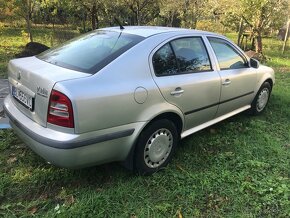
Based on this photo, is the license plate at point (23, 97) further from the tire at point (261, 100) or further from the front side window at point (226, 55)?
the tire at point (261, 100)

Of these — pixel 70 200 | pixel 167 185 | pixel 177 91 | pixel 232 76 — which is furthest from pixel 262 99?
pixel 70 200

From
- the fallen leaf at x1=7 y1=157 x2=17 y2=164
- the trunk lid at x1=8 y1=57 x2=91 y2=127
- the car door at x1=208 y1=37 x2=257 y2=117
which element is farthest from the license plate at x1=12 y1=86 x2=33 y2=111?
the car door at x1=208 y1=37 x2=257 y2=117

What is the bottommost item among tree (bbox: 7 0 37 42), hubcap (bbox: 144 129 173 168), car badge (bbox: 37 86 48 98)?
hubcap (bbox: 144 129 173 168)

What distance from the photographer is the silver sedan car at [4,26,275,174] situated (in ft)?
9.20

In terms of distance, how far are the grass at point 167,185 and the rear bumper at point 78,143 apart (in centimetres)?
41

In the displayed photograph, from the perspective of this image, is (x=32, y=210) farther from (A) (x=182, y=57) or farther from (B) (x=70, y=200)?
(A) (x=182, y=57)

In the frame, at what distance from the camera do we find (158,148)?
3559 millimetres

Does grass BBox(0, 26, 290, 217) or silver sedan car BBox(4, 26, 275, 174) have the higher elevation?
silver sedan car BBox(4, 26, 275, 174)

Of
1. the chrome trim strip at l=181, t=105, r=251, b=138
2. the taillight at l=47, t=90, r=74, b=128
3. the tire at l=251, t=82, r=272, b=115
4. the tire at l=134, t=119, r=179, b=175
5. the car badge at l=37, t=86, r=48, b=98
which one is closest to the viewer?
the taillight at l=47, t=90, r=74, b=128

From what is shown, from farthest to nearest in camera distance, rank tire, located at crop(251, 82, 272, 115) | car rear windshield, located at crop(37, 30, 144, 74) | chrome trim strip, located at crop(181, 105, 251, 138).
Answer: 1. tire, located at crop(251, 82, 272, 115)
2. chrome trim strip, located at crop(181, 105, 251, 138)
3. car rear windshield, located at crop(37, 30, 144, 74)

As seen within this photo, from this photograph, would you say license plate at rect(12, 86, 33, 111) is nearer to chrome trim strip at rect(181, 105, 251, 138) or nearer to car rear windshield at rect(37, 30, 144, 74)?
car rear windshield at rect(37, 30, 144, 74)

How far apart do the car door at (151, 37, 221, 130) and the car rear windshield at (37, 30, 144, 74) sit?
14.9 inches

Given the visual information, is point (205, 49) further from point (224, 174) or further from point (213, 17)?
point (213, 17)

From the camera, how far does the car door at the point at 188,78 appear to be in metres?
3.47
